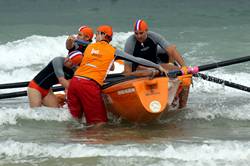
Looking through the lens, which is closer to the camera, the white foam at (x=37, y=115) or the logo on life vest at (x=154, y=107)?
the logo on life vest at (x=154, y=107)

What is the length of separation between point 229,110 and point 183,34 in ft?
34.5

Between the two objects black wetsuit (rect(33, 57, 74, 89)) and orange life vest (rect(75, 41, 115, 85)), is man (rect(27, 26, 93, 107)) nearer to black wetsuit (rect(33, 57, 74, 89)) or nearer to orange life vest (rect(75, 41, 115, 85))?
black wetsuit (rect(33, 57, 74, 89))

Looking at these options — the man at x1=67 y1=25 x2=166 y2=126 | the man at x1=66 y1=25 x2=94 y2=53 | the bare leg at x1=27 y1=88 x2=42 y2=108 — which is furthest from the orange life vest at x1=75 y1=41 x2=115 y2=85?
the bare leg at x1=27 y1=88 x2=42 y2=108

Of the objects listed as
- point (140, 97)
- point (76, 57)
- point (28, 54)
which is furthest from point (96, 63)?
point (28, 54)

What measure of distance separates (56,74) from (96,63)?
33.8 inches

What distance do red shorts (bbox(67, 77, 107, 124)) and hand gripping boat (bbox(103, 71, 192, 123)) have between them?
20cm

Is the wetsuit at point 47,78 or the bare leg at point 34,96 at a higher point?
the wetsuit at point 47,78

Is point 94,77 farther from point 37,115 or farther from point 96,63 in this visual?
point 37,115

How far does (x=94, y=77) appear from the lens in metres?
8.29

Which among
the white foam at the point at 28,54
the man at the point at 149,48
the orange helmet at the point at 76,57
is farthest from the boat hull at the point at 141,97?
the white foam at the point at 28,54

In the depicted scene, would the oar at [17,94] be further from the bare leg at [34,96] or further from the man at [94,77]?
the man at [94,77]

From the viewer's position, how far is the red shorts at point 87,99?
8.26m

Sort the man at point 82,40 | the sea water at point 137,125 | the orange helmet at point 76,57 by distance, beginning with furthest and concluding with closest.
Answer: the man at point 82,40, the orange helmet at point 76,57, the sea water at point 137,125

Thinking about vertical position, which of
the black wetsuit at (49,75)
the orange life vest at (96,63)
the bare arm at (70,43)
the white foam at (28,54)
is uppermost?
the bare arm at (70,43)
